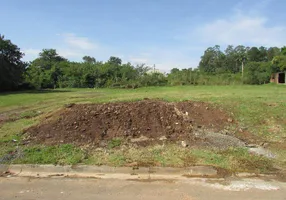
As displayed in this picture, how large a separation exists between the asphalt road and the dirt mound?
174 centimetres

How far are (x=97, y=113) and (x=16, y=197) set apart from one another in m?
3.99

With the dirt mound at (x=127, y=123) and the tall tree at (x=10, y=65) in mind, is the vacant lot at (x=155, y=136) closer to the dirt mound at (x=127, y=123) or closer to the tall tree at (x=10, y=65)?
the dirt mound at (x=127, y=123)

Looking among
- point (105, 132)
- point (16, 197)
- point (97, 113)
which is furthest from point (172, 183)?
point (97, 113)

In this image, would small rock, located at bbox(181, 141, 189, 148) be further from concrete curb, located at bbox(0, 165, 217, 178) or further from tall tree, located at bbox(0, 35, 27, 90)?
tall tree, located at bbox(0, 35, 27, 90)

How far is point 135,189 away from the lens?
160 inches

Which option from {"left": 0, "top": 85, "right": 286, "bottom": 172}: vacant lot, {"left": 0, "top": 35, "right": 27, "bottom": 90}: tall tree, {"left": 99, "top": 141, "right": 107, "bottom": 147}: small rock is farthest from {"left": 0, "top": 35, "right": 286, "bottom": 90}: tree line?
{"left": 99, "top": 141, "right": 107, "bottom": 147}: small rock

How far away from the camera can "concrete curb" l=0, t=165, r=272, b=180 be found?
4.55 m

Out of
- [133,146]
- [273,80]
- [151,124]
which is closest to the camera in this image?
[133,146]

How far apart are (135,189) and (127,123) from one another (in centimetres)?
306

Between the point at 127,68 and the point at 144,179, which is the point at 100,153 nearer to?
the point at 144,179

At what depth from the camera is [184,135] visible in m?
6.46

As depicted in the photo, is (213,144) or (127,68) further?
(127,68)

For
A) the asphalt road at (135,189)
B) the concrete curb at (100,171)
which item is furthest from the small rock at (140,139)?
the asphalt road at (135,189)

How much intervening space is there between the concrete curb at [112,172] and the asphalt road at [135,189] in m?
0.19
